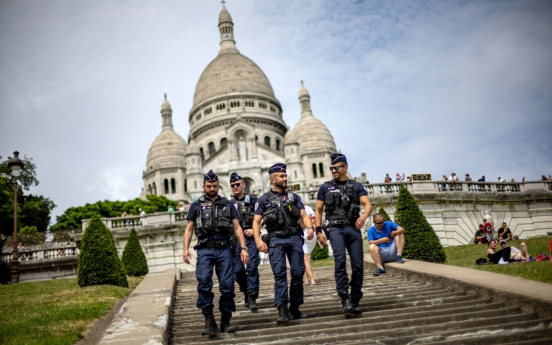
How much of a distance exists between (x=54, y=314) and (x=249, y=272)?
3.01 metres

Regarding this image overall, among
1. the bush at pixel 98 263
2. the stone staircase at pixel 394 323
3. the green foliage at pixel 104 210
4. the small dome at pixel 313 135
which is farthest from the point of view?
the small dome at pixel 313 135

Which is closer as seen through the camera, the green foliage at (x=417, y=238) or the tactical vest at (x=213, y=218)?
the tactical vest at (x=213, y=218)

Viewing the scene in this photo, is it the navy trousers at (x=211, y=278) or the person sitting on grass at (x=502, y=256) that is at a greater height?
the navy trousers at (x=211, y=278)

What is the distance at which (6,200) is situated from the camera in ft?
128

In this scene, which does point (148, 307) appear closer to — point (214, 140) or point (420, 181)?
point (420, 181)

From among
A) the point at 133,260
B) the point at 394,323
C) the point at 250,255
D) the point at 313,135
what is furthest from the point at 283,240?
the point at 313,135

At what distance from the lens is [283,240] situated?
262 inches

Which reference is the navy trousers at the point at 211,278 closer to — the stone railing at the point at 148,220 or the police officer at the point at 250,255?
the police officer at the point at 250,255

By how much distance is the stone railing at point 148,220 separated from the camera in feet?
74.6

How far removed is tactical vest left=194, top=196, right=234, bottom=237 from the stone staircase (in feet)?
3.87

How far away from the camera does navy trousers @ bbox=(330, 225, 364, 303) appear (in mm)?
6555

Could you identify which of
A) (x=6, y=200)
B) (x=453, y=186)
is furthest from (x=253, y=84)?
(x=453, y=186)

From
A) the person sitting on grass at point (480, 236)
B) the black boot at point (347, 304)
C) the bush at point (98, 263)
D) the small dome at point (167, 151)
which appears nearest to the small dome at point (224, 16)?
the small dome at point (167, 151)

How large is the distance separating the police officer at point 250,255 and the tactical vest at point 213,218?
1163 millimetres
